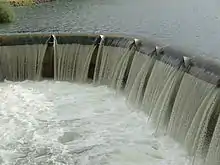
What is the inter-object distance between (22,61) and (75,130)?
3988 mm

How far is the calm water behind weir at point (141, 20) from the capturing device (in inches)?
592

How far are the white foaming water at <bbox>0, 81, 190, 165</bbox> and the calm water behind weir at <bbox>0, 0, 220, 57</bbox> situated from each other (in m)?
3.45

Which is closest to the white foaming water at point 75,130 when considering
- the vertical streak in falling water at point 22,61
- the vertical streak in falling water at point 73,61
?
the vertical streak in falling water at point 73,61

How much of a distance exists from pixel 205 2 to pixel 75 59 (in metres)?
13.0

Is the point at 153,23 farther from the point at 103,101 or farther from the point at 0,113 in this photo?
the point at 0,113

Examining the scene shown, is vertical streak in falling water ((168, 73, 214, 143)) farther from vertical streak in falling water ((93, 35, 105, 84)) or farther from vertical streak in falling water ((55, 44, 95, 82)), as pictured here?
vertical streak in falling water ((55, 44, 95, 82))

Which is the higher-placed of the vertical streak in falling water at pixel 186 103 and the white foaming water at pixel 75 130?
the vertical streak in falling water at pixel 186 103

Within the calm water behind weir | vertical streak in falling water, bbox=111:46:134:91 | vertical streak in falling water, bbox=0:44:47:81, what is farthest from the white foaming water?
the calm water behind weir

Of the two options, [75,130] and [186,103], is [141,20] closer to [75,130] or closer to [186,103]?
[75,130]

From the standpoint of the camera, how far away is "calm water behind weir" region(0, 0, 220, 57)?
15024 mm

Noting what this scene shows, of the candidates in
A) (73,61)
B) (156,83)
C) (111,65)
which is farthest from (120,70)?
(156,83)

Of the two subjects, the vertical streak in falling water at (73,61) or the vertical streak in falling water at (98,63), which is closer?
the vertical streak in falling water at (98,63)

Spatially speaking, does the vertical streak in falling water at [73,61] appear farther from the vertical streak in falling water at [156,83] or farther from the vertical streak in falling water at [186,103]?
the vertical streak in falling water at [186,103]

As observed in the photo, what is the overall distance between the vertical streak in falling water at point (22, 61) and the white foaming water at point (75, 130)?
1.82 feet
